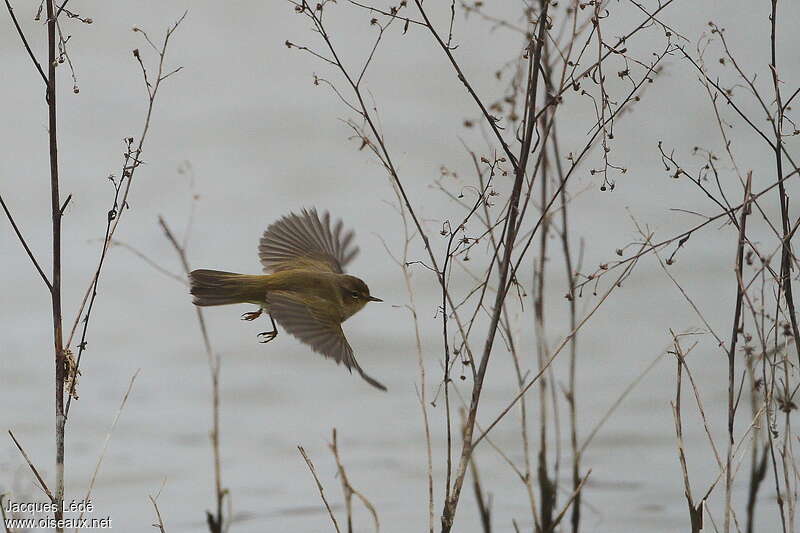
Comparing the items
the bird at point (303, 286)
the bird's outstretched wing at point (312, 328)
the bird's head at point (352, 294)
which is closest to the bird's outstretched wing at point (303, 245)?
the bird at point (303, 286)

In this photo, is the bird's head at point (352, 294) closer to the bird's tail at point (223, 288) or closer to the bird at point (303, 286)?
the bird at point (303, 286)

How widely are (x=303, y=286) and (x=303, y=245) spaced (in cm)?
48

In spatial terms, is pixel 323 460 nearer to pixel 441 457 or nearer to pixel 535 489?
pixel 441 457

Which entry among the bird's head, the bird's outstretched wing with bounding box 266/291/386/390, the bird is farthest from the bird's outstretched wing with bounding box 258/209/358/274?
the bird's outstretched wing with bounding box 266/291/386/390

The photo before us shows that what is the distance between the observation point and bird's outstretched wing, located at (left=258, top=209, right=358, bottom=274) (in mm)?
3996

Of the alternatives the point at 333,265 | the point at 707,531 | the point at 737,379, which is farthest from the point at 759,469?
the point at 737,379

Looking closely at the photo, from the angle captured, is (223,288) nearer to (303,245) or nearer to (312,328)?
(312,328)

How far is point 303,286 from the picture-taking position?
142 inches

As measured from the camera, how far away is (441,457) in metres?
6.36

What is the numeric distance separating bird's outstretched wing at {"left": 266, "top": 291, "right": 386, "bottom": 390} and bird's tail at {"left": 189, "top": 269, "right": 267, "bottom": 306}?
0.16m

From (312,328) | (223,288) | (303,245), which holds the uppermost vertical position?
(303,245)

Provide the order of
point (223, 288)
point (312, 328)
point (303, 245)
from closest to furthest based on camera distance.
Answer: point (312, 328) < point (223, 288) < point (303, 245)

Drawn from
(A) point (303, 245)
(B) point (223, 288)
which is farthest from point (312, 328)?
(A) point (303, 245)

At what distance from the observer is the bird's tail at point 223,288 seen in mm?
3334
